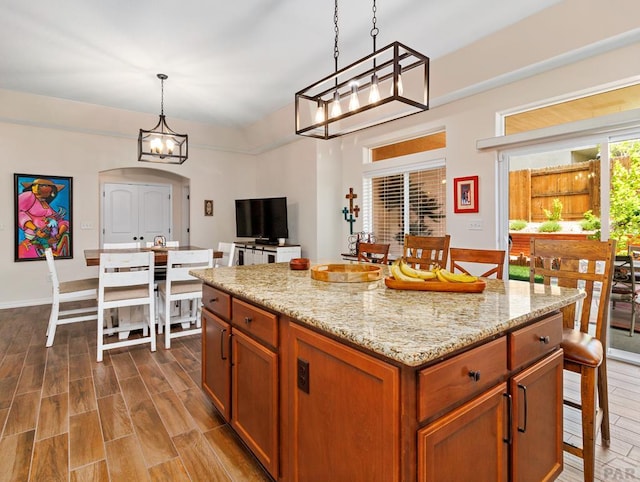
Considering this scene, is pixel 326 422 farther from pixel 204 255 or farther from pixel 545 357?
pixel 204 255

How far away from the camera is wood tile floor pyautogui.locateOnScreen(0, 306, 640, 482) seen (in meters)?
1.75

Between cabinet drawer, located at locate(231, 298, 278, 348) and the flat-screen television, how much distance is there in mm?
4238

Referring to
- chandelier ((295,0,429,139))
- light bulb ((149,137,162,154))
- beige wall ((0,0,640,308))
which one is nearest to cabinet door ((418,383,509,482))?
chandelier ((295,0,429,139))

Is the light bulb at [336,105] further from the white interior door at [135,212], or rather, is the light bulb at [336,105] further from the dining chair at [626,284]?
the white interior door at [135,212]

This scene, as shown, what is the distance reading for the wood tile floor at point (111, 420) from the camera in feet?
5.76

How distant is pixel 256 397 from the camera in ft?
5.42

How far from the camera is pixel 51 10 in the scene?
3049mm

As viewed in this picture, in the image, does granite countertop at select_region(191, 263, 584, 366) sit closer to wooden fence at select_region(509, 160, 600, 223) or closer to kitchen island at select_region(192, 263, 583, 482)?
kitchen island at select_region(192, 263, 583, 482)

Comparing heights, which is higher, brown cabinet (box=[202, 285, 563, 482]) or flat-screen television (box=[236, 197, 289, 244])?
flat-screen television (box=[236, 197, 289, 244])

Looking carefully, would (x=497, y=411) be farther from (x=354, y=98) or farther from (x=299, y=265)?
(x=354, y=98)

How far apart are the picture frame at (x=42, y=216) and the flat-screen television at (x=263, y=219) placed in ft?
Answer: 8.85

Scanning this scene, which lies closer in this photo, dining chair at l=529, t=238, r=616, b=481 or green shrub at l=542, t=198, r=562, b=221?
dining chair at l=529, t=238, r=616, b=481

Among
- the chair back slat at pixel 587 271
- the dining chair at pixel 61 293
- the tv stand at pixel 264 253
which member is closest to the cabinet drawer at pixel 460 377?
the chair back slat at pixel 587 271

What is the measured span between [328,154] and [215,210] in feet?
8.43
